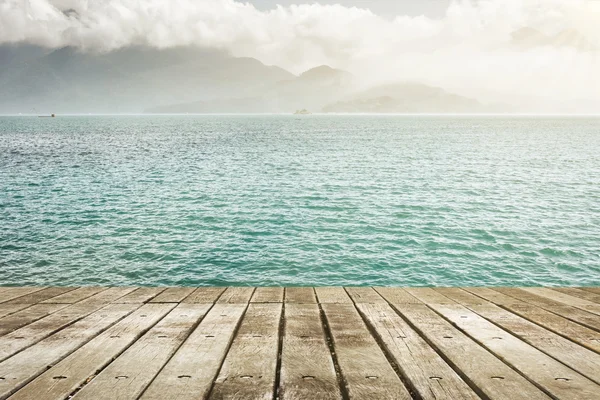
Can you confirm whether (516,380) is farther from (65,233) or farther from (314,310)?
→ (65,233)

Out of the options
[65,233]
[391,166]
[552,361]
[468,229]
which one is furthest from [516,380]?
[391,166]

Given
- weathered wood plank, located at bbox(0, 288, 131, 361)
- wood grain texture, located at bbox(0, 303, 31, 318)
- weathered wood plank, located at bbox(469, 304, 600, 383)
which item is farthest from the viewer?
wood grain texture, located at bbox(0, 303, 31, 318)

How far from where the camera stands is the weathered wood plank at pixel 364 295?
5.30 metres

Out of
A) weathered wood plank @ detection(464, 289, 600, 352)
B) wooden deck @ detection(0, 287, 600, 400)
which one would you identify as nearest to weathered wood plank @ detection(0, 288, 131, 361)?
wooden deck @ detection(0, 287, 600, 400)

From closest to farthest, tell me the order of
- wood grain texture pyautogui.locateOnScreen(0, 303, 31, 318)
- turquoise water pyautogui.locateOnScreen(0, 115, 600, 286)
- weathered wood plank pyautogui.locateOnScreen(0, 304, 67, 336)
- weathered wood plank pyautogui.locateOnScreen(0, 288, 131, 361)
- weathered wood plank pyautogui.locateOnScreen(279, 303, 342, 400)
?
1. weathered wood plank pyautogui.locateOnScreen(279, 303, 342, 400)
2. weathered wood plank pyautogui.locateOnScreen(0, 288, 131, 361)
3. weathered wood plank pyautogui.locateOnScreen(0, 304, 67, 336)
4. wood grain texture pyautogui.locateOnScreen(0, 303, 31, 318)
5. turquoise water pyautogui.locateOnScreen(0, 115, 600, 286)

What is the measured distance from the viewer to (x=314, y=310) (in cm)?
482

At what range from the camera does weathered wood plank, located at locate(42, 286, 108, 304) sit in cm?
536

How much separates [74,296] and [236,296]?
6.99 feet

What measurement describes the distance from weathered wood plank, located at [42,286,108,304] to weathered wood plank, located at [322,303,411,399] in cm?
326

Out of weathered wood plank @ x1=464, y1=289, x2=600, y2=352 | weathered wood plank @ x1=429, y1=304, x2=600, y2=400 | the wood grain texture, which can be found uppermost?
weathered wood plank @ x1=429, y1=304, x2=600, y2=400

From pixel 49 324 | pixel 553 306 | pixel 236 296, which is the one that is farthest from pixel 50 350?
pixel 553 306

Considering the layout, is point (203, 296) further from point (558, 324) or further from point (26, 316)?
point (558, 324)

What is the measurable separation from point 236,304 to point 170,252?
46.7 ft

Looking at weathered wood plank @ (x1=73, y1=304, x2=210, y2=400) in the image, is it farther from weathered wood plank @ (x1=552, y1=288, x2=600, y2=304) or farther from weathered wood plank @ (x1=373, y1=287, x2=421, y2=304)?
weathered wood plank @ (x1=552, y1=288, x2=600, y2=304)
